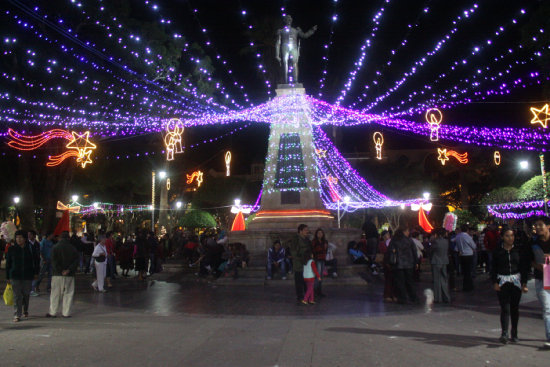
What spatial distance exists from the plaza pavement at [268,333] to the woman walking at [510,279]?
32 cm

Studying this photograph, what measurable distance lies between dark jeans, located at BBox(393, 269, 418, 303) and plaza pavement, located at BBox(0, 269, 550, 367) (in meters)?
0.33

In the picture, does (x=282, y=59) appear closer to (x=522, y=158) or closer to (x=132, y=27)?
(x=132, y=27)

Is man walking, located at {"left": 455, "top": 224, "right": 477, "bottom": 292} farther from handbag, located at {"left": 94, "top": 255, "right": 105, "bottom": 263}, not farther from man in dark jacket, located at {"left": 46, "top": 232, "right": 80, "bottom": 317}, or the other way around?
handbag, located at {"left": 94, "top": 255, "right": 105, "bottom": 263}

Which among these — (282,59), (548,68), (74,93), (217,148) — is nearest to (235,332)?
(282,59)

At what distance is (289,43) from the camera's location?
17.9 metres

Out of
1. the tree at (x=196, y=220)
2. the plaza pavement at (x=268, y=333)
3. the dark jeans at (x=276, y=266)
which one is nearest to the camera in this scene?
the plaza pavement at (x=268, y=333)

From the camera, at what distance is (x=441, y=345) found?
19.1ft

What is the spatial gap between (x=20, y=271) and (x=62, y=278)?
69 cm

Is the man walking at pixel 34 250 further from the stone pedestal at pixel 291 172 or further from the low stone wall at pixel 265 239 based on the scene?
the stone pedestal at pixel 291 172

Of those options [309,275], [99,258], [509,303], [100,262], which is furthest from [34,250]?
[509,303]

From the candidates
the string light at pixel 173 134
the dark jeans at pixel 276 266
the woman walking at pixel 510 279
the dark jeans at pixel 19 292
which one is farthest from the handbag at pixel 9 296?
the string light at pixel 173 134

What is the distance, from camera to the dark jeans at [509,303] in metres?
5.97

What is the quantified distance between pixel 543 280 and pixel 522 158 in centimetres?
3125

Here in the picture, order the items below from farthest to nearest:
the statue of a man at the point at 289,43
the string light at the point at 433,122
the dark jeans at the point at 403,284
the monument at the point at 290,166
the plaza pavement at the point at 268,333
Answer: the statue of a man at the point at 289,43
the string light at the point at 433,122
the monument at the point at 290,166
the dark jeans at the point at 403,284
the plaza pavement at the point at 268,333
